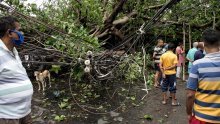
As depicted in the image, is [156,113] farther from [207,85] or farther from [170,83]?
[207,85]

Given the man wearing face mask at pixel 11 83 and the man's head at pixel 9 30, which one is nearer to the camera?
the man wearing face mask at pixel 11 83

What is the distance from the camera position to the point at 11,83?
9.77 feet

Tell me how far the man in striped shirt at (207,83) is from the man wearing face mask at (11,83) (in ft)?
5.87

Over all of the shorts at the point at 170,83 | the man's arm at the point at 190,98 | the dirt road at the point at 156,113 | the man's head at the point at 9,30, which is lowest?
the dirt road at the point at 156,113

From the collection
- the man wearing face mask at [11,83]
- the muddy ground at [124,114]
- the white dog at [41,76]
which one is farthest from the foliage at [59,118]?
the man wearing face mask at [11,83]

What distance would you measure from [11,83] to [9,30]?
548 millimetres

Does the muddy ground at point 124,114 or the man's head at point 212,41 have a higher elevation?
the man's head at point 212,41

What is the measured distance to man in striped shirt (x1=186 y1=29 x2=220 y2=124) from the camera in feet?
10.7

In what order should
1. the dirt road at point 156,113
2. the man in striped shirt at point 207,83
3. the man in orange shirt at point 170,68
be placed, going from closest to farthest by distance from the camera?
the man in striped shirt at point 207,83, the dirt road at point 156,113, the man in orange shirt at point 170,68

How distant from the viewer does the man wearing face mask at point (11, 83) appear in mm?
2943

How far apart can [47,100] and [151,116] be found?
257 centimetres

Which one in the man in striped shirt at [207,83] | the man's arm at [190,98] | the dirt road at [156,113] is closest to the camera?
the man in striped shirt at [207,83]

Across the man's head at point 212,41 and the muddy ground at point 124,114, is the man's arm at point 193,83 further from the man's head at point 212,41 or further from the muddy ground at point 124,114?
the muddy ground at point 124,114

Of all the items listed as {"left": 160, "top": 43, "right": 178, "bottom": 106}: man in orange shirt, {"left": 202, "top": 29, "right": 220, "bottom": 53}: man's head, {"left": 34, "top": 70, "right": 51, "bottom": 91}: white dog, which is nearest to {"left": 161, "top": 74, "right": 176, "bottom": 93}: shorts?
{"left": 160, "top": 43, "right": 178, "bottom": 106}: man in orange shirt
